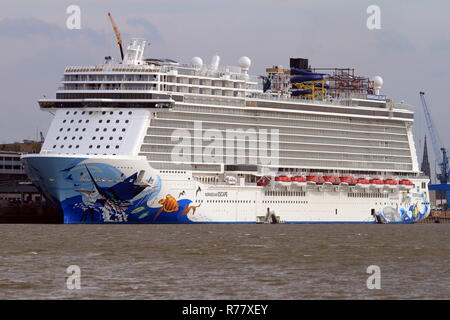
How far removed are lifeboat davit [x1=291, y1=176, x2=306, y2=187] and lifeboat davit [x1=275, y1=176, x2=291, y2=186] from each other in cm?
78

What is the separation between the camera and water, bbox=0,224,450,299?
44719mm

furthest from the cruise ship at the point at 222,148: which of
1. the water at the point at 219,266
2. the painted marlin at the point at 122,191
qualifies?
the water at the point at 219,266

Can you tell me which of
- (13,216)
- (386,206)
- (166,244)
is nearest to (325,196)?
(386,206)

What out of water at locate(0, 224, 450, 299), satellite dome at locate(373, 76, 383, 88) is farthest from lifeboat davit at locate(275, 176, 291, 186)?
water at locate(0, 224, 450, 299)

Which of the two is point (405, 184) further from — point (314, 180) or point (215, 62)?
point (215, 62)

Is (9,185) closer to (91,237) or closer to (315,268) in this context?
(91,237)

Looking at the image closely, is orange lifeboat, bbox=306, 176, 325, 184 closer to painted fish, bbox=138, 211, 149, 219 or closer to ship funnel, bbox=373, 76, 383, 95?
ship funnel, bbox=373, 76, 383, 95

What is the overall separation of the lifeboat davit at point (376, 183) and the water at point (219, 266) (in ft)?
136

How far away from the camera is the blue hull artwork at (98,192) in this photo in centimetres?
10094

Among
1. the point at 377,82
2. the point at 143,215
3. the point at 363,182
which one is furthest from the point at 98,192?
the point at 377,82

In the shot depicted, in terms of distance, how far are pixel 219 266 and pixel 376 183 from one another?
74.9m

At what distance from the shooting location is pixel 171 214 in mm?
106438

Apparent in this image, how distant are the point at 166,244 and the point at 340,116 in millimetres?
59555
